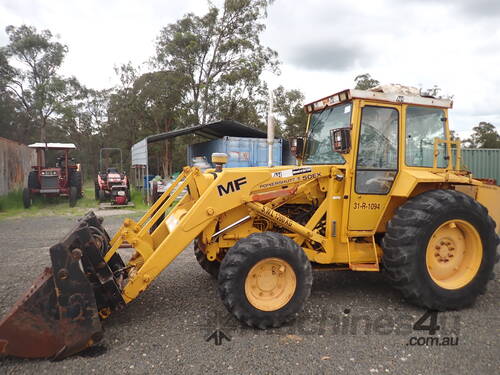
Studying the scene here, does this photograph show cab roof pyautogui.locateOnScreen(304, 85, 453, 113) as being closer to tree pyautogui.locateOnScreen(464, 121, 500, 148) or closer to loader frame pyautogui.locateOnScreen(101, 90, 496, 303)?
loader frame pyautogui.locateOnScreen(101, 90, 496, 303)

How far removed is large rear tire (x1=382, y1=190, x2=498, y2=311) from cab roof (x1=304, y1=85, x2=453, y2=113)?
1075 millimetres

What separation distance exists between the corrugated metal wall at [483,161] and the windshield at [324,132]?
13.8 metres

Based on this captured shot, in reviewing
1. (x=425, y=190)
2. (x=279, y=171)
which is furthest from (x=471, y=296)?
(x=279, y=171)

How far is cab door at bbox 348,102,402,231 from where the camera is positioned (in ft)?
12.8

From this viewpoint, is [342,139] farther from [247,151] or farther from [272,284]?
[247,151]

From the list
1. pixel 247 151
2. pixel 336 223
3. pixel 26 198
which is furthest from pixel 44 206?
pixel 336 223

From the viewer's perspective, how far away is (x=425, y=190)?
13.3ft

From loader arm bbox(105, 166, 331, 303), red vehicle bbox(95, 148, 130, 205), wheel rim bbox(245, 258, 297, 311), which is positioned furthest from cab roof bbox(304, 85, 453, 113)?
red vehicle bbox(95, 148, 130, 205)

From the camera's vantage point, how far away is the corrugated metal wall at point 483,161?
15.4 m

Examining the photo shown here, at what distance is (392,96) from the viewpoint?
3918 mm

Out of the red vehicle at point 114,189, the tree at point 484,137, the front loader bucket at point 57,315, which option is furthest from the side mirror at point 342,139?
the tree at point 484,137

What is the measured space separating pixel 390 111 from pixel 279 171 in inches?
57.5

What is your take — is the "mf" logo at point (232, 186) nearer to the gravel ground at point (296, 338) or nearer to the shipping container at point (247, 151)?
the gravel ground at point (296, 338)

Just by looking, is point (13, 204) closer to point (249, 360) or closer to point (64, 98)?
point (249, 360)
